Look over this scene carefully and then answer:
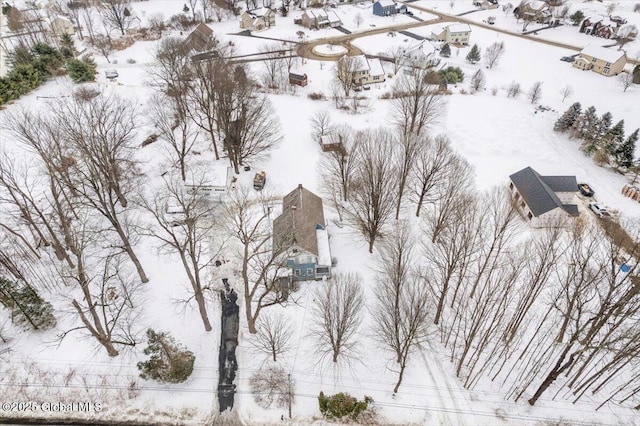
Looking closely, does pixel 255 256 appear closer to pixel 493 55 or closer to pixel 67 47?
pixel 67 47

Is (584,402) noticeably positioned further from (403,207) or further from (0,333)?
(0,333)

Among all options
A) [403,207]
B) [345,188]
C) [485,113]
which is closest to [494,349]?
[403,207]

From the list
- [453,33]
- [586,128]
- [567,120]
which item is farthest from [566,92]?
[453,33]

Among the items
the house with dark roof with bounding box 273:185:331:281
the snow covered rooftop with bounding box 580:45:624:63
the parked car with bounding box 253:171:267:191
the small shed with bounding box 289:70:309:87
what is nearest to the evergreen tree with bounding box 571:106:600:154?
the snow covered rooftop with bounding box 580:45:624:63

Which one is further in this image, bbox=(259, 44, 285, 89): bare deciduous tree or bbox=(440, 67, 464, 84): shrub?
bbox=(440, 67, 464, 84): shrub

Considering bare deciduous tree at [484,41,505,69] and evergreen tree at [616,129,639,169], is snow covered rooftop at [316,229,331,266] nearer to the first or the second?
evergreen tree at [616,129,639,169]

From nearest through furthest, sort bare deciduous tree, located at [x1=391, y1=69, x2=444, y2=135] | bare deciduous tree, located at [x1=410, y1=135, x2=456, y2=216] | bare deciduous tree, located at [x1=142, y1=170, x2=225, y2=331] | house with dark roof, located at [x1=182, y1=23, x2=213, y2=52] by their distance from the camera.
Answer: bare deciduous tree, located at [x1=142, y1=170, x2=225, y2=331], bare deciduous tree, located at [x1=410, y1=135, x2=456, y2=216], bare deciduous tree, located at [x1=391, y1=69, x2=444, y2=135], house with dark roof, located at [x1=182, y1=23, x2=213, y2=52]

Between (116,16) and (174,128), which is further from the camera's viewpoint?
(116,16)

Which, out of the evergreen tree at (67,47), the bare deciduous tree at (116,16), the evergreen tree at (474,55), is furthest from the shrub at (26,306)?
the evergreen tree at (474,55)
